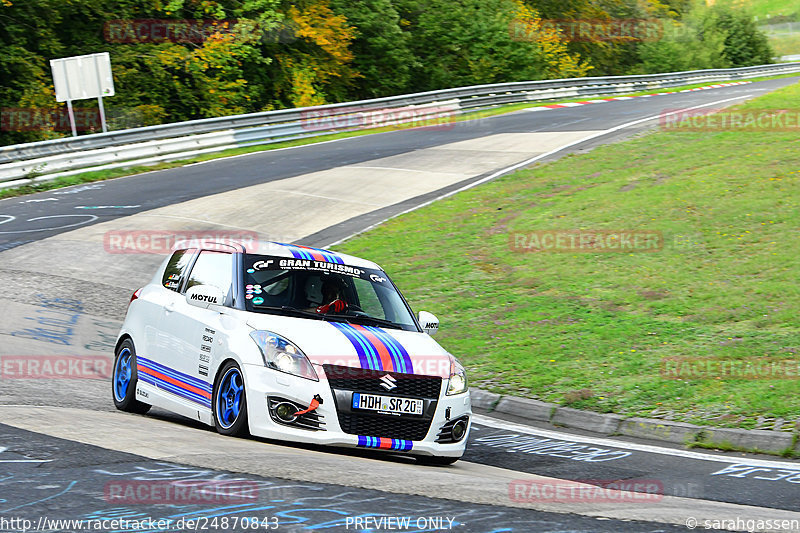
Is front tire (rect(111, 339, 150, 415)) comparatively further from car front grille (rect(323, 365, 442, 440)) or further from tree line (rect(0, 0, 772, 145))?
tree line (rect(0, 0, 772, 145))

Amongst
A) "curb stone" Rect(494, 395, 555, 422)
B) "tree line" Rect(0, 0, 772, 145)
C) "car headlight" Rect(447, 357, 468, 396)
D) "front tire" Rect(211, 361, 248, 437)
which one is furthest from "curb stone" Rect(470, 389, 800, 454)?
"tree line" Rect(0, 0, 772, 145)

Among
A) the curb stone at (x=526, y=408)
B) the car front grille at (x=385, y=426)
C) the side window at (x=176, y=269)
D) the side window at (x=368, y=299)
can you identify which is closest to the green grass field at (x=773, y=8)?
the curb stone at (x=526, y=408)

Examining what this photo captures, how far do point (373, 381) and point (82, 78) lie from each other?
23797 mm

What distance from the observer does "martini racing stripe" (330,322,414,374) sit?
7473mm

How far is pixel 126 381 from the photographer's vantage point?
924cm

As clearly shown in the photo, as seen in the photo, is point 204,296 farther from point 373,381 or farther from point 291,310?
point 373,381

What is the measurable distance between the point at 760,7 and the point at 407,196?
16085 cm

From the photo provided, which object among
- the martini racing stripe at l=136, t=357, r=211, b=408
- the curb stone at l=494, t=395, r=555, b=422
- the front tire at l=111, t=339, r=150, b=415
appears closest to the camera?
the martini racing stripe at l=136, t=357, r=211, b=408

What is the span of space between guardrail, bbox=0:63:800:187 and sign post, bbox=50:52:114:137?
1.86m

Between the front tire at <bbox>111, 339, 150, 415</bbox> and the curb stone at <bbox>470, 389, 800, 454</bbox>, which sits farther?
the front tire at <bbox>111, 339, 150, 415</bbox>

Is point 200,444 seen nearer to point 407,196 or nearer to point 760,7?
point 407,196

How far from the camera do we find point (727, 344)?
1105 centimetres

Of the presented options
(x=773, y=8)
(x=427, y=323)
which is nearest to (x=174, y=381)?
(x=427, y=323)

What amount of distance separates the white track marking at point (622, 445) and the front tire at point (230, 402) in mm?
3120
